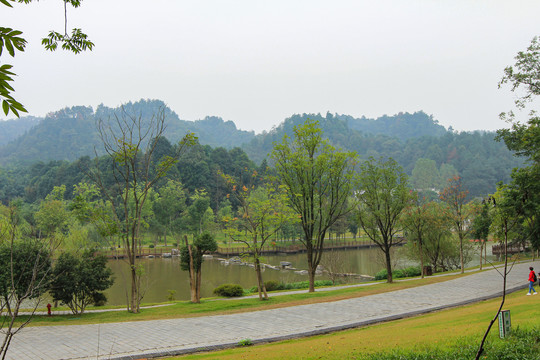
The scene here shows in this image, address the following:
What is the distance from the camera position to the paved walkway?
32.9 ft

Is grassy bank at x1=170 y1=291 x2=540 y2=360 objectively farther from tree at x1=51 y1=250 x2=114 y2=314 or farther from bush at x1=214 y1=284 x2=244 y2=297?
bush at x1=214 y1=284 x2=244 y2=297

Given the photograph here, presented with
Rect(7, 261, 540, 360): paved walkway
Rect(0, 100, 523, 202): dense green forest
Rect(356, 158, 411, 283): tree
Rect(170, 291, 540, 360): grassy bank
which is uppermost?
Rect(0, 100, 523, 202): dense green forest

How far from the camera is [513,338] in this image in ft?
23.2

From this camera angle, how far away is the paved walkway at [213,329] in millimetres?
10023

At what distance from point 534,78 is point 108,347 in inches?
827

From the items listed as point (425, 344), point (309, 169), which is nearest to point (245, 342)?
point (425, 344)

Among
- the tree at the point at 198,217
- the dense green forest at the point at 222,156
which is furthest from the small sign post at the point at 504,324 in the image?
the tree at the point at 198,217

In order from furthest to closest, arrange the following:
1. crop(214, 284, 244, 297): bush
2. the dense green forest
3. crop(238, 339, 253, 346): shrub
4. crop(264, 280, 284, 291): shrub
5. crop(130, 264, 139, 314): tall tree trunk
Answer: the dense green forest → crop(264, 280, 284, 291): shrub → crop(214, 284, 244, 297): bush → crop(130, 264, 139, 314): tall tree trunk → crop(238, 339, 253, 346): shrub

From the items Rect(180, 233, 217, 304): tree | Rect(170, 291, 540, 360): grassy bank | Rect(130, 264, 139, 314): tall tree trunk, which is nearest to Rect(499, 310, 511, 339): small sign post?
Rect(170, 291, 540, 360): grassy bank

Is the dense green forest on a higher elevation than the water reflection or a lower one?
higher

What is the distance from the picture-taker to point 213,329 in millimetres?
12180

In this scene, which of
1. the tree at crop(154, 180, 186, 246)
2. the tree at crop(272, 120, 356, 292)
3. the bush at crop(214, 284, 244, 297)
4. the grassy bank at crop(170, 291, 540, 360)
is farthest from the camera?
the tree at crop(154, 180, 186, 246)

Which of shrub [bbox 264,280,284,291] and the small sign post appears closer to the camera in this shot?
the small sign post

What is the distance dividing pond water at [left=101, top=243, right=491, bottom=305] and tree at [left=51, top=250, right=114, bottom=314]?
13.6ft
